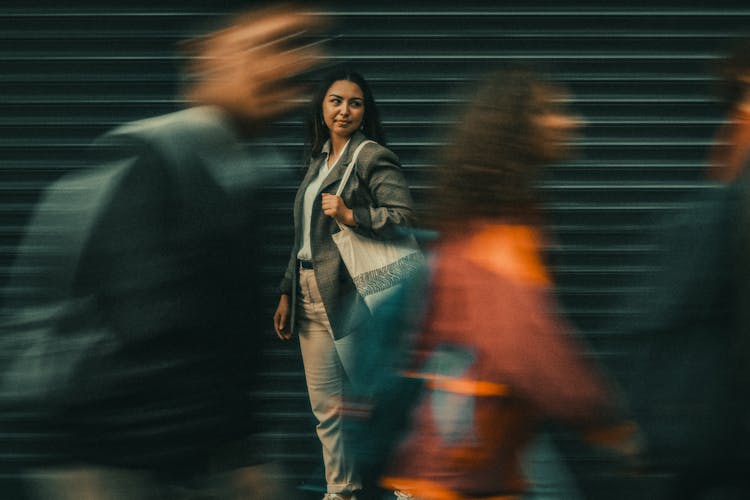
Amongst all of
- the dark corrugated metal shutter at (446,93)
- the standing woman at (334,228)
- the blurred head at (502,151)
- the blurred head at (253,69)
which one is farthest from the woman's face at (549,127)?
the dark corrugated metal shutter at (446,93)

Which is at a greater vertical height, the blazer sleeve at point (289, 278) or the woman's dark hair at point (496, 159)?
the woman's dark hair at point (496, 159)

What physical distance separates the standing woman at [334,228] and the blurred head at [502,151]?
5.85ft

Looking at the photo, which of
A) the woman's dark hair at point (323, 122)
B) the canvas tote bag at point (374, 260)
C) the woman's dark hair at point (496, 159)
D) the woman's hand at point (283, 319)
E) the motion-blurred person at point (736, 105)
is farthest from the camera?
the woman's hand at point (283, 319)

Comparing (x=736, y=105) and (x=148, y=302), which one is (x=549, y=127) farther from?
(x=148, y=302)

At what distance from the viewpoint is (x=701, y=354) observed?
2.29 meters

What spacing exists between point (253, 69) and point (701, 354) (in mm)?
1231

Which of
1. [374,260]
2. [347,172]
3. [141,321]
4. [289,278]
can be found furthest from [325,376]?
[141,321]

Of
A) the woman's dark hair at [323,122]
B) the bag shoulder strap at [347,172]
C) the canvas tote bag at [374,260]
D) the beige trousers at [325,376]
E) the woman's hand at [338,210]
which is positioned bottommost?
the beige trousers at [325,376]

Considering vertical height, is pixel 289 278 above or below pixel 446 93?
below

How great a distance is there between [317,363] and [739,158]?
2353 millimetres

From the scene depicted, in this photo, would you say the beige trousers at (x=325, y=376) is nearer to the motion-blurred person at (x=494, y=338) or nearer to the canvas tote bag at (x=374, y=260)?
the canvas tote bag at (x=374, y=260)

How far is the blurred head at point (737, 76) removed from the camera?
2.58m

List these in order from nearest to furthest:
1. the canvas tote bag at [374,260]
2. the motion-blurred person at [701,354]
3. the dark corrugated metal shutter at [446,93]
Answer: the motion-blurred person at [701,354] < the canvas tote bag at [374,260] < the dark corrugated metal shutter at [446,93]

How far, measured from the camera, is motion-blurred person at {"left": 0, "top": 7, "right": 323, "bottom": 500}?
6.53 feet
